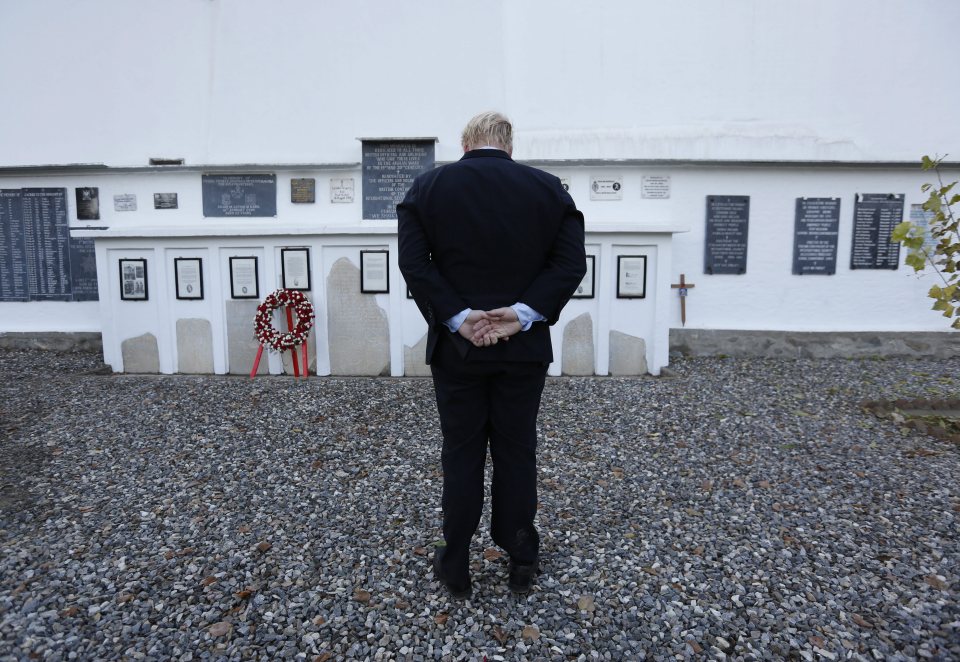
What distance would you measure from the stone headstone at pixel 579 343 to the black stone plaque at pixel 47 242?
277 inches

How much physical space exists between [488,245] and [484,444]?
2.64ft

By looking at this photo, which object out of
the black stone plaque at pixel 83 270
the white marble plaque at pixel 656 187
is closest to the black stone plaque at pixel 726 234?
the white marble plaque at pixel 656 187

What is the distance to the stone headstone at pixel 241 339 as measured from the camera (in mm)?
6703

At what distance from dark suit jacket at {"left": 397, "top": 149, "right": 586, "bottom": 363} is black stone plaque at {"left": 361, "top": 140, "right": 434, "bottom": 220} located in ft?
18.6

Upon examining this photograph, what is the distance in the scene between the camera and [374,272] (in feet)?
21.7

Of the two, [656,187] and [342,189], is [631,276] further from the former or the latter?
[342,189]

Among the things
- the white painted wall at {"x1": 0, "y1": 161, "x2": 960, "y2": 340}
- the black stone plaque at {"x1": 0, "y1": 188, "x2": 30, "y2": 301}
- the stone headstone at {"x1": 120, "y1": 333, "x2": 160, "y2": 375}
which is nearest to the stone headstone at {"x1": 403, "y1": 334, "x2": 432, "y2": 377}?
the white painted wall at {"x1": 0, "y1": 161, "x2": 960, "y2": 340}

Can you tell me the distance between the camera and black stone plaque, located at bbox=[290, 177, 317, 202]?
25.2 ft

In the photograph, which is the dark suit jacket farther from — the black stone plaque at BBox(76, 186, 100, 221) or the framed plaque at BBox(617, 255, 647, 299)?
the black stone plaque at BBox(76, 186, 100, 221)

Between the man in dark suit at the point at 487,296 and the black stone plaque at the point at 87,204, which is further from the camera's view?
the black stone plaque at the point at 87,204

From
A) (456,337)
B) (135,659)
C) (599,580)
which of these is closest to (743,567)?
(599,580)

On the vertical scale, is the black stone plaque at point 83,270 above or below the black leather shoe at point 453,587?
above

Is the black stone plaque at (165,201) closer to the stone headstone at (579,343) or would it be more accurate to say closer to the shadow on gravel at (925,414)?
the stone headstone at (579,343)

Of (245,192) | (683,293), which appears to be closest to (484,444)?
(683,293)
